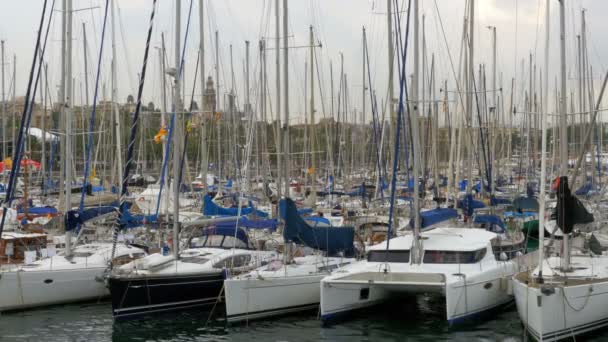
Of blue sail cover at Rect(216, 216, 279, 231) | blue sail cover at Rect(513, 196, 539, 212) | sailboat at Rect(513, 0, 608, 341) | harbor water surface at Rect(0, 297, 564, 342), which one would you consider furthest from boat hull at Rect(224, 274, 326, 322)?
blue sail cover at Rect(513, 196, 539, 212)

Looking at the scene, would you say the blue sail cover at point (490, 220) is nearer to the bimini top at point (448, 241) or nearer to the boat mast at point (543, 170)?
the bimini top at point (448, 241)

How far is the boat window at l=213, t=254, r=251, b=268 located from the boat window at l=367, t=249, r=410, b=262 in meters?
3.51

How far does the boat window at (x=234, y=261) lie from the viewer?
20.8 metres

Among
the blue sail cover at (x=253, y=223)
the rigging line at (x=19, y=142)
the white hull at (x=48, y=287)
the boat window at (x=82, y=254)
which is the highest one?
the rigging line at (x=19, y=142)

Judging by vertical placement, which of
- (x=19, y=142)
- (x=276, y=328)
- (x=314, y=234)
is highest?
(x=19, y=142)

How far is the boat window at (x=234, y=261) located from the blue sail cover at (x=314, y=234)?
139 cm

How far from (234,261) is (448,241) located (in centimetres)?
585

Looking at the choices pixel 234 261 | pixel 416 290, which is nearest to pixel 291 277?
pixel 234 261

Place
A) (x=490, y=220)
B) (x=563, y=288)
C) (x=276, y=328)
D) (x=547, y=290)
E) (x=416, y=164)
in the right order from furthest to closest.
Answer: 1. (x=490, y=220)
2. (x=416, y=164)
3. (x=276, y=328)
4. (x=563, y=288)
5. (x=547, y=290)

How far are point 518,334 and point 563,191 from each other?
11.6 feet

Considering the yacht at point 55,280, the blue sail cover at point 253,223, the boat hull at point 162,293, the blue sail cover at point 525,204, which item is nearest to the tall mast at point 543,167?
the boat hull at point 162,293

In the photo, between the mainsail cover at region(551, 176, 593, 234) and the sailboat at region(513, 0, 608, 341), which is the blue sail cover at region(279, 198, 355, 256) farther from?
the mainsail cover at region(551, 176, 593, 234)

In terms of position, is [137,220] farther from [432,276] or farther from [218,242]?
[432,276]

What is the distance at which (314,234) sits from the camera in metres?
21.3
